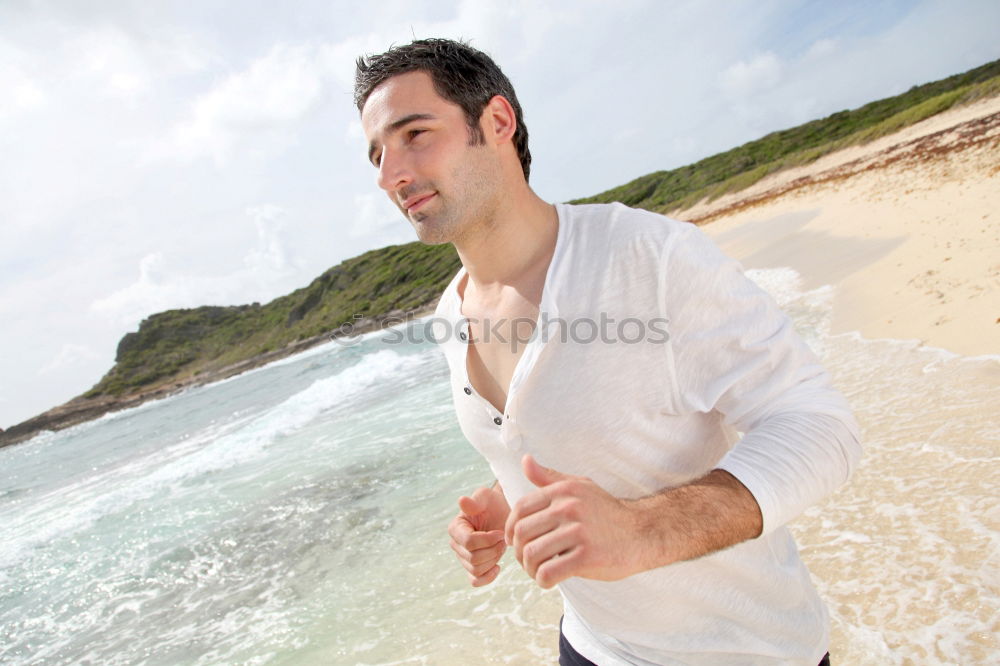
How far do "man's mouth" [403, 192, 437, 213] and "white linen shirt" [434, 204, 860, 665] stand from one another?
0.33 metres

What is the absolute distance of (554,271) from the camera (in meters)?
1.31

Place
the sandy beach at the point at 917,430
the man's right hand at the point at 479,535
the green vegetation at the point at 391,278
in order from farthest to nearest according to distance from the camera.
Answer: the green vegetation at the point at 391,278 → the sandy beach at the point at 917,430 → the man's right hand at the point at 479,535

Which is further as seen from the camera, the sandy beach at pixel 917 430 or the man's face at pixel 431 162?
the sandy beach at pixel 917 430

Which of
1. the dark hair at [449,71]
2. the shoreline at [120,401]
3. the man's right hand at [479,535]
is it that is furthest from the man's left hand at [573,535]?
the shoreline at [120,401]

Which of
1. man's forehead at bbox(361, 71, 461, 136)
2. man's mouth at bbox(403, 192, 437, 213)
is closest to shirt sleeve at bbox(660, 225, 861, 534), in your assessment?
man's mouth at bbox(403, 192, 437, 213)

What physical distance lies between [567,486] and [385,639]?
343 centimetres

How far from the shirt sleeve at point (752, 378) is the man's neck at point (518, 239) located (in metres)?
0.38

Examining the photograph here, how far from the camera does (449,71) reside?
5.08 feet

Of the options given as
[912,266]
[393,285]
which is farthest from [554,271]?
[393,285]

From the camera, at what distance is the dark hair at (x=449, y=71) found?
155cm

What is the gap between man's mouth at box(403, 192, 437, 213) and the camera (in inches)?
58.9

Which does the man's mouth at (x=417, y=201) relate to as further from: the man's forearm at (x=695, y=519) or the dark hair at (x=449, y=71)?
the man's forearm at (x=695, y=519)

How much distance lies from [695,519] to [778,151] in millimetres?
47876

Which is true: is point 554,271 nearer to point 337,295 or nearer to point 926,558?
point 926,558
